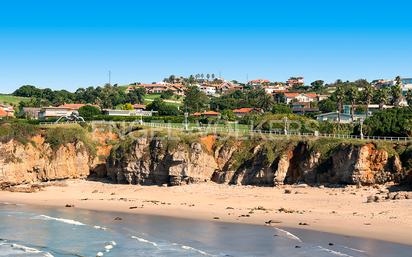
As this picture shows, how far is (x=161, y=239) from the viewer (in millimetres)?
33875

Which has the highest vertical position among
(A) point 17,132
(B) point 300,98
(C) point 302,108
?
(B) point 300,98

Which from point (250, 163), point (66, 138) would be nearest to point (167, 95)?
point (66, 138)

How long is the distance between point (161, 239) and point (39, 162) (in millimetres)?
27650

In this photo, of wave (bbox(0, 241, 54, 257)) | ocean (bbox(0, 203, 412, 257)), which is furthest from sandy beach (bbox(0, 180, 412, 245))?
wave (bbox(0, 241, 54, 257))

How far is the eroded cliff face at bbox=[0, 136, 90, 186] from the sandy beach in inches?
69.6

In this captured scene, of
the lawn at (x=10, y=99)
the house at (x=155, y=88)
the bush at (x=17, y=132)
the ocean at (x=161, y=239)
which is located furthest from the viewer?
the house at (x=155, y=88)

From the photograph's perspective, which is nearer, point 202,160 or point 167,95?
point 202,160

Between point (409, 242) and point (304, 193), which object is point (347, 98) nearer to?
point (304, 193)

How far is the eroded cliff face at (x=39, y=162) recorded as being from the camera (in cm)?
5638

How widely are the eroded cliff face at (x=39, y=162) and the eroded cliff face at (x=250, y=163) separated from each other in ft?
12.7

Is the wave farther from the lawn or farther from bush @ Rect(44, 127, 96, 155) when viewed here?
the lawn

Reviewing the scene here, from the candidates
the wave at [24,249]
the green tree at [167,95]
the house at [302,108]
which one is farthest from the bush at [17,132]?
the green tree at [167,95]

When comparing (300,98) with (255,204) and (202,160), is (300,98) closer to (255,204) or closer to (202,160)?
(202,160)

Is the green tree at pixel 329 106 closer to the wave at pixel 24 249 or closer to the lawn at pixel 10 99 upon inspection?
the lawn at pixel 10 99
